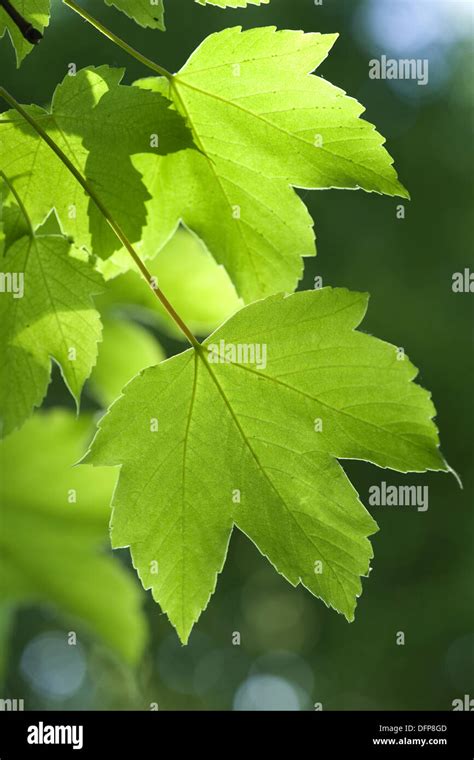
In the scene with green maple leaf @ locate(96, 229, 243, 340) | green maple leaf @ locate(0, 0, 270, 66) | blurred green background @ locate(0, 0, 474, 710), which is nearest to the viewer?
green maple leaf @ locate(0, 0, 270, 66)

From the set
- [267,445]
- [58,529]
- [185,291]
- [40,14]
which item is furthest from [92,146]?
[58,529]

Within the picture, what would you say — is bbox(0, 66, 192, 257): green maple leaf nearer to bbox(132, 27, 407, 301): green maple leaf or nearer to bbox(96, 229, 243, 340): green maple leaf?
bbox(132, 27, 407, 301): green maple leaf

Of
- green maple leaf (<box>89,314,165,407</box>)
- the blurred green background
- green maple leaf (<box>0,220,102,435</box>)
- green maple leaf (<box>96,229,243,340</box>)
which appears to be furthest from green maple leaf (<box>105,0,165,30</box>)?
the blurred green background

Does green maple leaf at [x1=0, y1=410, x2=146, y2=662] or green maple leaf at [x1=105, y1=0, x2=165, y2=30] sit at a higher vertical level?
green maple leaf at [x1=105, y1=0, x2=165, y2=30]

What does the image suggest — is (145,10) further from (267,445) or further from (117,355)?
(117,355)

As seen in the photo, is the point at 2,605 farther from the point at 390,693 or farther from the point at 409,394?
the point at 390,693
